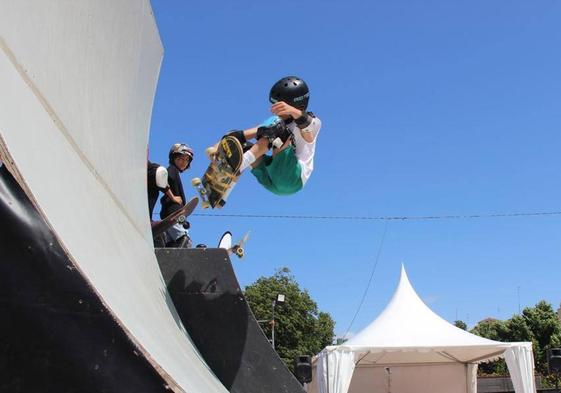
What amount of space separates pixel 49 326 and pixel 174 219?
2.82 meters

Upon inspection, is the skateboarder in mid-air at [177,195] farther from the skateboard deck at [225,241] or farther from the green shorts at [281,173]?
the green shorts at [281,173]

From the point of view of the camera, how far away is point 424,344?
12.0 metres

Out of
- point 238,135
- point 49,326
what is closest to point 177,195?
point 238,135

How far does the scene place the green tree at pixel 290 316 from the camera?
4031 cm

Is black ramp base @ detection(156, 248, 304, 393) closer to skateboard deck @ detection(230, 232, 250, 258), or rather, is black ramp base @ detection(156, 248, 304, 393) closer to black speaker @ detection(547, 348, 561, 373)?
skateboard deck @ detection(230, 232, 250, 258)

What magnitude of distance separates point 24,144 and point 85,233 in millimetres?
292

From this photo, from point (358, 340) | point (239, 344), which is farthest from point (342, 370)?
point (239, 344)

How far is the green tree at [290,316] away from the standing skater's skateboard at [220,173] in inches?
1427

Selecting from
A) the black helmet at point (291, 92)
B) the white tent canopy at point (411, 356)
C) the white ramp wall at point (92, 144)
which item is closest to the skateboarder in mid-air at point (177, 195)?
the black helmet at point (291, 92)

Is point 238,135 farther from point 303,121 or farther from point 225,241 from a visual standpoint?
point 225,241

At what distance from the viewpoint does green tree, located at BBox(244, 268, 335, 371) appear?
4031 cm

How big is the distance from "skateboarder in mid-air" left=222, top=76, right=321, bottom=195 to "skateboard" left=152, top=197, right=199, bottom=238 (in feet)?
1.59

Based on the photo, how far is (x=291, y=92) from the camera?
3.51 metres

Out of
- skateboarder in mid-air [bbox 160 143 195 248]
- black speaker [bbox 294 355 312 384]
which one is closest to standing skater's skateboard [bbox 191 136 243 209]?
skateboarder in mid-air [bbox 160 143 195 248]
